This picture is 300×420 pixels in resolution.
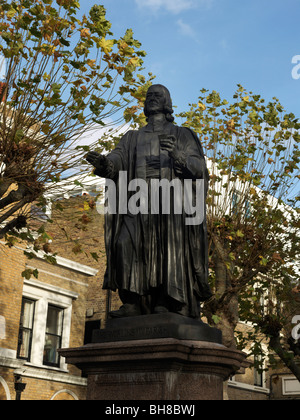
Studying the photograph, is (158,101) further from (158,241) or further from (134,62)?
(134,62)

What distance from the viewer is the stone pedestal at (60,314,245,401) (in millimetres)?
5785

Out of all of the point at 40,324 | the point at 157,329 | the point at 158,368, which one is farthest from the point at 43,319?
the point at 158,368

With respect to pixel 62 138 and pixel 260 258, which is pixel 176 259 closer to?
pixel 62 138

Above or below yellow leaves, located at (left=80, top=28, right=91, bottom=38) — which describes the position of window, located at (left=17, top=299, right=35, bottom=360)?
below

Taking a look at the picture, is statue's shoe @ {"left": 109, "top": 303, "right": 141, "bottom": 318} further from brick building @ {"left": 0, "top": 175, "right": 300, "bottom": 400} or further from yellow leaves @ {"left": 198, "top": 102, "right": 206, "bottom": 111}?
yellow leaves @ {"left": 198, "top": 102, "right": 206, "bottom": 111}

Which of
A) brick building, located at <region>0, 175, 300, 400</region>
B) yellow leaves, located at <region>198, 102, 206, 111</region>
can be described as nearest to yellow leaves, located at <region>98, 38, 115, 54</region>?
yellow leaves, located at <region>198, 102, 206, 111</region>

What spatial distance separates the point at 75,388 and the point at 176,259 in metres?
17.0

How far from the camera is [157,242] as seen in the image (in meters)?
6.80

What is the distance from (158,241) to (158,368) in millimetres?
1487

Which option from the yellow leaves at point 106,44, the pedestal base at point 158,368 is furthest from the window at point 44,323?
the pedestal base at point 158,368

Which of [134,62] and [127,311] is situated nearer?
[127,311]

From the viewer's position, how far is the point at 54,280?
2242 centimetres

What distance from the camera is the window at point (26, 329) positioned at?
67.4 ft
